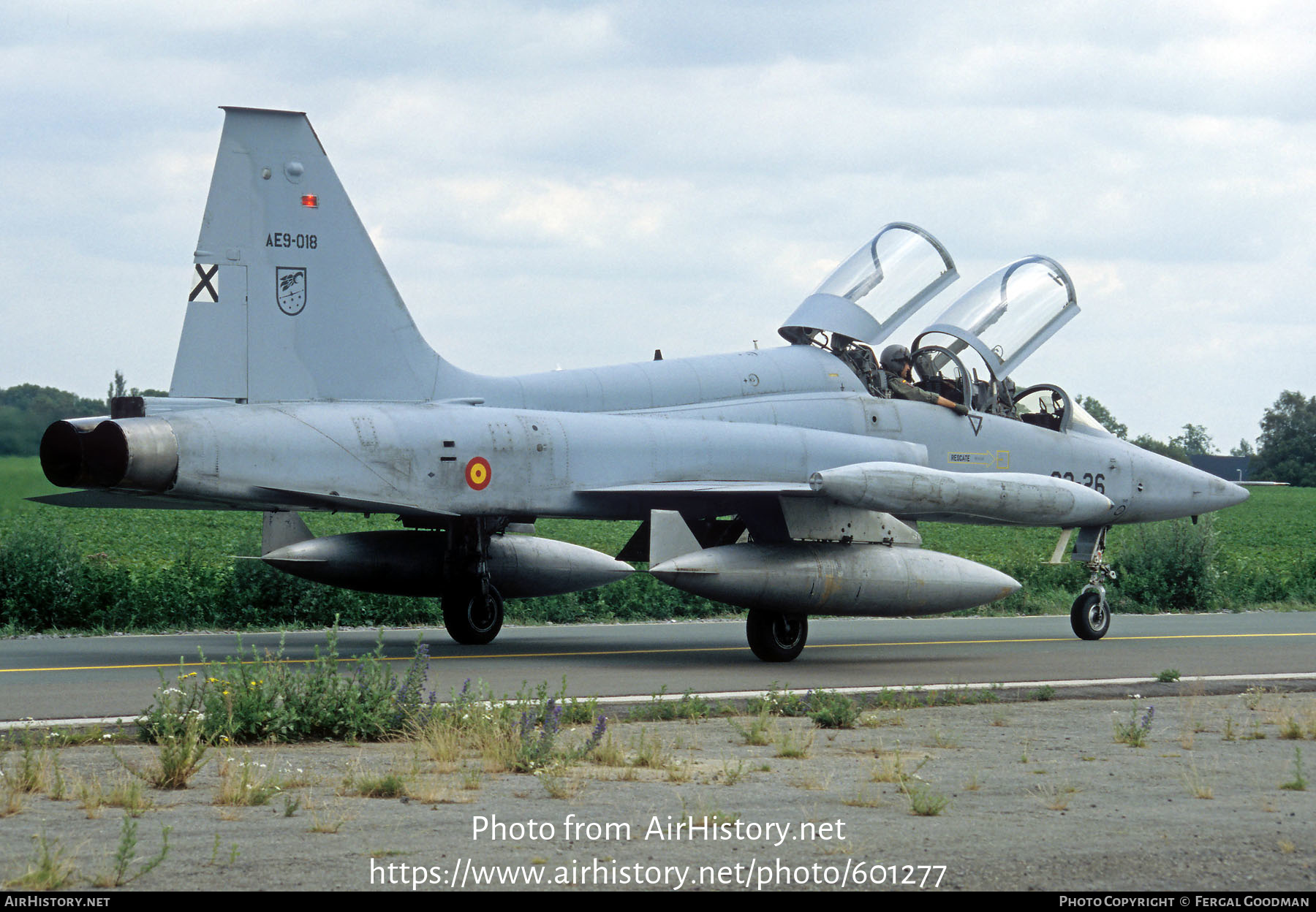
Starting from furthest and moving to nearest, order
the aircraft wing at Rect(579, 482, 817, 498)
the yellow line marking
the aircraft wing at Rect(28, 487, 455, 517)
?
the aircraft wing at Rect(579, 482, 817, 498) < the yellow line marking < the aircraft wing at Rect(28, 487, 455, 517)

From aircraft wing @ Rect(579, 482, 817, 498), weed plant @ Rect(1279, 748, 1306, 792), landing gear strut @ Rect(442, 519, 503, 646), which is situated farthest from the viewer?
landing gear strut @ Rect(442, 519, 503, 646)

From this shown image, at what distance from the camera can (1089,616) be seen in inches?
739

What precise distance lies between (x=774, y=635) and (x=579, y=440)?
2949 millimetres

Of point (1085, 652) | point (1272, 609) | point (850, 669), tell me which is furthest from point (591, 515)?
point (1272, 609)

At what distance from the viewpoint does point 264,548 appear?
16656 mm

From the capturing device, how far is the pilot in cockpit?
18.6 metres

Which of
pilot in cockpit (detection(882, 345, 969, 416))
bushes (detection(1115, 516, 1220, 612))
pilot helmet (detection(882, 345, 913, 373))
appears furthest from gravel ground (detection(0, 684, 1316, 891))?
bushes (detection(1115, 516, 1220, 612))

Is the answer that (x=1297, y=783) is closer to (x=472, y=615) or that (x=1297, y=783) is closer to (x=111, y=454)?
(x=111, y=454)

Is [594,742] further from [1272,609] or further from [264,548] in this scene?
[1272,609]

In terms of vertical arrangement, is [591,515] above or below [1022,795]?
above

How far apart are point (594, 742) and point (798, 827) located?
2.16 meters

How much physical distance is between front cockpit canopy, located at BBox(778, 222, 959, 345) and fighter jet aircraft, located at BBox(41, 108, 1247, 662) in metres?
0.03

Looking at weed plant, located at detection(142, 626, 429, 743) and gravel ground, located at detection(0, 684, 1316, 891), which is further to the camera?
weed plant, located at detection(142, 626, 429, 743)

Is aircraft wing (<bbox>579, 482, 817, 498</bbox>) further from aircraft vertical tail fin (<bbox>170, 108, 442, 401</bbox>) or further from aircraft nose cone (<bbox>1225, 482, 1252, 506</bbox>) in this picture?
aircraft nose cone (<bbox>1225, 482, 1252, 506</bbox>)
